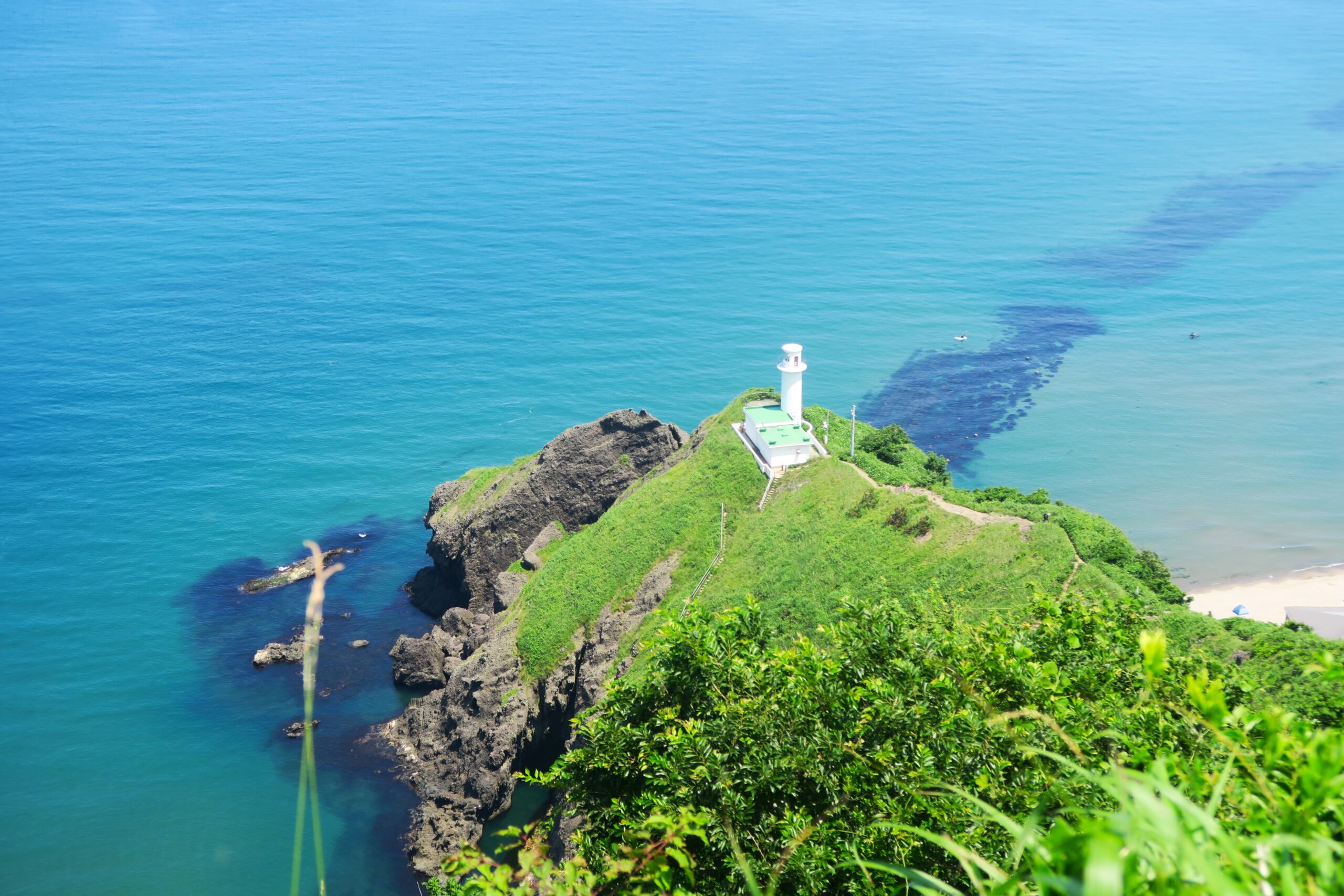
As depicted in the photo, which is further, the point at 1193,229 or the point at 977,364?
the point at 1193,229

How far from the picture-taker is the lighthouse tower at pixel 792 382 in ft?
187

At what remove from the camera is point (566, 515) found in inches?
2579

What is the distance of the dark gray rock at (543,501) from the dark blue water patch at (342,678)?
457cm

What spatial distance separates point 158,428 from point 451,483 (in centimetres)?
3494

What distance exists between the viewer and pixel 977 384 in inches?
3743

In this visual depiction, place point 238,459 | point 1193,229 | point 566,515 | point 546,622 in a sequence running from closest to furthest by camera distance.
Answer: point 546,622
point 566,515
point 238,459
point 1193,229

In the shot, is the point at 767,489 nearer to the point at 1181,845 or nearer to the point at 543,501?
the point at 543,501

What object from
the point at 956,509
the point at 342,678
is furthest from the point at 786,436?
the point at 342,678

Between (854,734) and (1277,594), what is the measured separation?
5795 centimetres

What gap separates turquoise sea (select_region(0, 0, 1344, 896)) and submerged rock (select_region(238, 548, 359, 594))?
4.89 ft

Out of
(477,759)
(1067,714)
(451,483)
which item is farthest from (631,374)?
(1067,714)

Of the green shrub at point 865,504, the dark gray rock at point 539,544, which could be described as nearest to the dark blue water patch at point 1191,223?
the green shrub at point 865,504

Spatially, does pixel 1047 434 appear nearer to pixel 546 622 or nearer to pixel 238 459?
pixel 546 622

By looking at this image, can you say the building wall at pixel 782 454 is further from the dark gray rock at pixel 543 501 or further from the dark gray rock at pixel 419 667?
the dark gray rock at pixel 419 667
